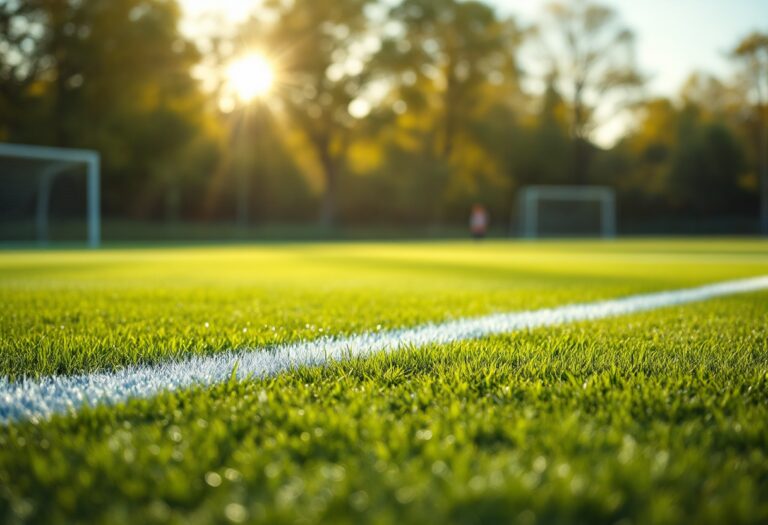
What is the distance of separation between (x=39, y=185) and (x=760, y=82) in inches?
1478

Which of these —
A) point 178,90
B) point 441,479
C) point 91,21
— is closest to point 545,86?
point 178,90

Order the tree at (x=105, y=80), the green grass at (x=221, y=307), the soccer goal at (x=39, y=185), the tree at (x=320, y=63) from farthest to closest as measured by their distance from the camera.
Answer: the tree at (x=320, y=63) → the tree at (x=105, y=80) → the soccer goal at (x=39, y=185) → the green grass at (x=221, y=307)

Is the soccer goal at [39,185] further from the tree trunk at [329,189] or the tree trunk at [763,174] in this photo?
the tree trunk at [763,174]

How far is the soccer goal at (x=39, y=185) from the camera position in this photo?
19.4 meters

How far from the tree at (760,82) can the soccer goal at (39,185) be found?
34.0m

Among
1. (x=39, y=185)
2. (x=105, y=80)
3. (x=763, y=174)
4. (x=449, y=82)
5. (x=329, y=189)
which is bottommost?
(x=39, y=185)

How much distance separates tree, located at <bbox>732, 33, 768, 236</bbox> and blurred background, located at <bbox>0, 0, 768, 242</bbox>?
0.28 ft

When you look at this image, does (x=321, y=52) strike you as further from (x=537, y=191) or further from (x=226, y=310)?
(x=226, y=310)

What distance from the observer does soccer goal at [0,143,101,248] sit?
764 inches

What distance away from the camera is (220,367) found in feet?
6.43

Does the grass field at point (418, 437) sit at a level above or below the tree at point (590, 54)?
below

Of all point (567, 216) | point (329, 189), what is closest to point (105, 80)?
point (329, 189)

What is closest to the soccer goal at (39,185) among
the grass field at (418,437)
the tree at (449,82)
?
the tree at (449,82)

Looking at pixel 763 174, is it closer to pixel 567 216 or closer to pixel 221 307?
pixel 567 216
